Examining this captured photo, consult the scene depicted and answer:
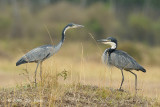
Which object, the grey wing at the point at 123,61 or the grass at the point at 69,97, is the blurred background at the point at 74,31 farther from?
the grass at the point at 69,97

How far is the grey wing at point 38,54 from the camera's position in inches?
357

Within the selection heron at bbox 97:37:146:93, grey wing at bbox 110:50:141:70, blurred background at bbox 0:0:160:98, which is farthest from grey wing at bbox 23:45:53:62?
blurred background at bbox 0:0:160:98

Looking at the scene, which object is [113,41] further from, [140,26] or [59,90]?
[140,26]

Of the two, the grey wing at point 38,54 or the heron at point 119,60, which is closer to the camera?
the heron at point 119,60

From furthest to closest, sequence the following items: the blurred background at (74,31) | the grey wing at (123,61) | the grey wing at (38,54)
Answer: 1. the blurred background at (74,31)
2. the grey wing at (38,54)
3. the grey wing at (123,61)

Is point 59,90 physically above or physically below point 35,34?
below

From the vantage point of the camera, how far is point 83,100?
690 centimetres

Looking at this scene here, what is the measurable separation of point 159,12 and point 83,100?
42.4 meters

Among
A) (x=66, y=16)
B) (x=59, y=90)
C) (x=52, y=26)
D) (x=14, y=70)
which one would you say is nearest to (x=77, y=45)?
(x=52, y=26)

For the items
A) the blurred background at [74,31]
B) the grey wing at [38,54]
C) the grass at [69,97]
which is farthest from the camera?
the blurred background at [74,31]

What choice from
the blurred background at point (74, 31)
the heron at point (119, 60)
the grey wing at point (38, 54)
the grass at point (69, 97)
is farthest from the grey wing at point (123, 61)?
the blurred background at point (74, 31)

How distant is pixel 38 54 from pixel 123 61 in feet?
6.74

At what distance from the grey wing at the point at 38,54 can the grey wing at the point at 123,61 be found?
1538 mm

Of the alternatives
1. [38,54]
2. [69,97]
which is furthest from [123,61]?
[69,97]
